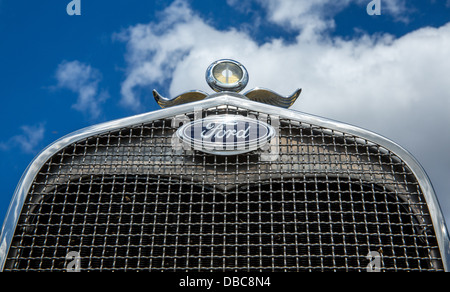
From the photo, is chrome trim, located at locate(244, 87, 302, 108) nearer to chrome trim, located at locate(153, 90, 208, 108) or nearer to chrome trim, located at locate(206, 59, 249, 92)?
chrome trim, located at locate(206, 59, 249, 92)

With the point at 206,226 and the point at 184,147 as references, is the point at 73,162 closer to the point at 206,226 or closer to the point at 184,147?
the point at 184,147

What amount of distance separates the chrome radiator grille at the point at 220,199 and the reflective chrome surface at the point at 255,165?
2 cm

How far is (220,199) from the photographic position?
260 cm

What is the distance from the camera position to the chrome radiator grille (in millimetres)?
2502

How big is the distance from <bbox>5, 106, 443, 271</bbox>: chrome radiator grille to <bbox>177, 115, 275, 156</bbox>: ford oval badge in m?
0.06

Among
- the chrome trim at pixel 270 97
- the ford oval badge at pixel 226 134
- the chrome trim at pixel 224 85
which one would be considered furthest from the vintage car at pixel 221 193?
the chrome trim at pixel 270 97

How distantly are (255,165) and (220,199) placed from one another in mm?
274

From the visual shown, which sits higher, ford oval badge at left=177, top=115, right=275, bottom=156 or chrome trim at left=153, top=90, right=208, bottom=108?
chrome trim at left=153, top=90, right=208, bottom=108

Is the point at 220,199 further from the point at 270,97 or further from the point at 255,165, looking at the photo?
the point at 270,97

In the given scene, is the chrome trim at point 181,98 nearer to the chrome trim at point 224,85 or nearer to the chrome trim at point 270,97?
the chrome trim at point 224,85

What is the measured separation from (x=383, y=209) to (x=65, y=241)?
1848 mm

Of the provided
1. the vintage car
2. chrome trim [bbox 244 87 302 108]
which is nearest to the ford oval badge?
the vintage car

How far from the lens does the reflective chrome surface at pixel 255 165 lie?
8.30 feet

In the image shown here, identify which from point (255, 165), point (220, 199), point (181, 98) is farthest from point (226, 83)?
point (220, 199)
